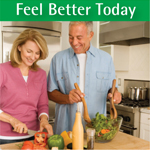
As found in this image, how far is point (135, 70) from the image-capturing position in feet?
12.2

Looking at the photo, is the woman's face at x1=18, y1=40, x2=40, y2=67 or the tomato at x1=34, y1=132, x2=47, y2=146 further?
the woman's face at x1=18, y1=40, x2=40, y2=67

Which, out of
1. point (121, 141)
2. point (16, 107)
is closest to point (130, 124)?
Answer: point (121, 141)

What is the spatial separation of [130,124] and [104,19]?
1.80 metres

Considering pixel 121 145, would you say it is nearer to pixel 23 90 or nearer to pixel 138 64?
pixel 23 90

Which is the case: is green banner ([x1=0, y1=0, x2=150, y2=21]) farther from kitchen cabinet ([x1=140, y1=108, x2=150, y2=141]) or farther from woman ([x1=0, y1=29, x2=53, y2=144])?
kitchen cabinet ([x1=140, y1=108, x2=150, y2=141])

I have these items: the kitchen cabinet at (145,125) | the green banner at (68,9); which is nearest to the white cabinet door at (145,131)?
the kitchen cabinet at (145,125)

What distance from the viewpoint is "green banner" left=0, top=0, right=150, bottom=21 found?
2.51m

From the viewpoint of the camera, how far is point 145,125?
2.94 meters

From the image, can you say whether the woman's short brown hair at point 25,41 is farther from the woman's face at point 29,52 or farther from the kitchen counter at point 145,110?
the kitchen counter at point 145,110

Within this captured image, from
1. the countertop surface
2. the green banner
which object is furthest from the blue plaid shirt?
the green banner

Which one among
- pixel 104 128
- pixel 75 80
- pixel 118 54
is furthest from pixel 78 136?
pixel 118 54

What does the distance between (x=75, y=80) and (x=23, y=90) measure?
0.45 meters

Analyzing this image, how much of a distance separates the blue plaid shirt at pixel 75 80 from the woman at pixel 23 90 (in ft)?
0.73

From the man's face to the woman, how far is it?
0.24 m
